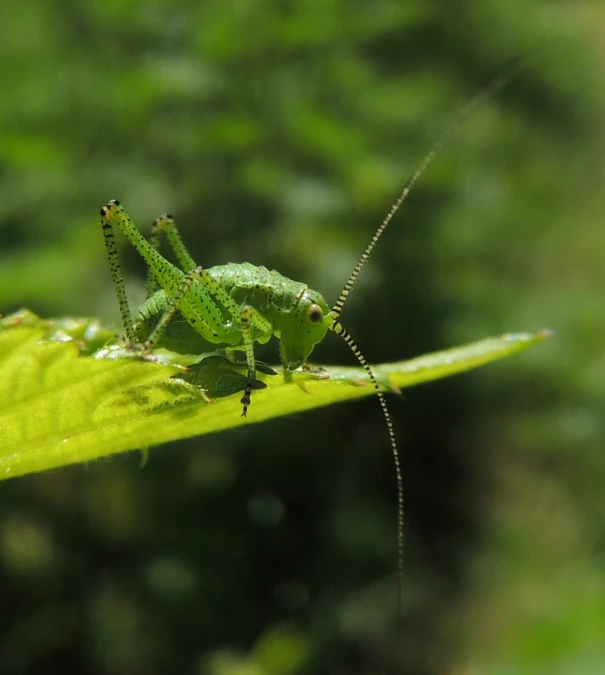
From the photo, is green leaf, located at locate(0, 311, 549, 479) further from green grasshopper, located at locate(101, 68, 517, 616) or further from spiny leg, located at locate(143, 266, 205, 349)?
green grasshopper, located at locate(101, 68, 517, 616)

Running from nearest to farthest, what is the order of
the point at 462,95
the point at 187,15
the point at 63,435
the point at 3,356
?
the point at 63,435 → the point at 3,356 → the point at 187,15 → the point at 462,95

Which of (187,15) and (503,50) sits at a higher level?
(503,50)

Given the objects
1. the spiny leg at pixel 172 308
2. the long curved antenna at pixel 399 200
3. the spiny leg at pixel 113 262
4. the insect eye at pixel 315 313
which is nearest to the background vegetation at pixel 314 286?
the long curved antenna at pixel 399 200

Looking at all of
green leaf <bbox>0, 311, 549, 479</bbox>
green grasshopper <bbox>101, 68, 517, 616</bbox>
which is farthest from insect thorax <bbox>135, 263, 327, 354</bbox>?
green leaf <bbox>0, 311, 549, 479</bbox>

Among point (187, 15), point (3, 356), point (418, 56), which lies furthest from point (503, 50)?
point (3, 356)

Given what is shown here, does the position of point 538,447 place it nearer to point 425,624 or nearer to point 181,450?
point 425,624

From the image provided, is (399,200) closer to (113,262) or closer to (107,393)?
(113,262)

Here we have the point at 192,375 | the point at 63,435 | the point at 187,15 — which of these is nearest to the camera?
the point at 63,435
